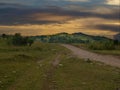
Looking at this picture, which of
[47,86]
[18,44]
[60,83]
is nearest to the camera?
[47,86]

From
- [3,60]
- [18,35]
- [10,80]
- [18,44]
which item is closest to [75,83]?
[10,80]

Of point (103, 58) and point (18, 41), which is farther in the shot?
point (18, 41)

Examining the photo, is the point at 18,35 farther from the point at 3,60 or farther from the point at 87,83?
the point at 87,83

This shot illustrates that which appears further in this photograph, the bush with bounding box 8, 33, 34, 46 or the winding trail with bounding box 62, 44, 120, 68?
the bush with bounding box 8, 33, 34, 46

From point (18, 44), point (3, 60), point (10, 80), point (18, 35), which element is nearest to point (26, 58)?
point (3, 60)

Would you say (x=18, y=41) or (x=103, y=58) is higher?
(x=103, y=58)

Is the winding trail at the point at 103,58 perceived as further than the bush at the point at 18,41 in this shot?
No

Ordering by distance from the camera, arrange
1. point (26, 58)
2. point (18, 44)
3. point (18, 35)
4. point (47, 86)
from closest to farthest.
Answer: point (47, 86) → point (26, 58) → point (18, 44) → point (18, 35)

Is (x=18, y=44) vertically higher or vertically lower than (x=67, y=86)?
lower

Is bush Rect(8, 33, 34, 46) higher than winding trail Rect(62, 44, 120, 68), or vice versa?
winding trail Rect(62, 44, 120, 68)

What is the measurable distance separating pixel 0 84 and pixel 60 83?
163 inches

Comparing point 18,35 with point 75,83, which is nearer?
point 75,83

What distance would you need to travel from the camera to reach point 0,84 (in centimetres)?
2608

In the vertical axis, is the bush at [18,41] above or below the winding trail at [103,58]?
below
